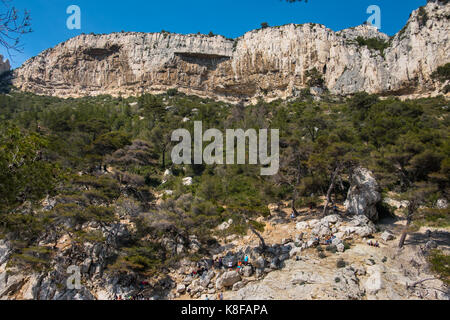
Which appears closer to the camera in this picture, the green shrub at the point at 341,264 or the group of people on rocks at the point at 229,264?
the green shrub at the point at 341,264

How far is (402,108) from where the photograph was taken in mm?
25078

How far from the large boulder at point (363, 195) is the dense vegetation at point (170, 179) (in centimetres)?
66

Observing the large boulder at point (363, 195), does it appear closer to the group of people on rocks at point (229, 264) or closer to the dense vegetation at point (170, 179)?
the dense vegetation at point (170, 179)

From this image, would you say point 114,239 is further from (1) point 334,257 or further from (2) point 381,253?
(2) point 381,253

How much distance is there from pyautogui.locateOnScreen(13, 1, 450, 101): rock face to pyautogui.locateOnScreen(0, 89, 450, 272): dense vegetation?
22.9 metres

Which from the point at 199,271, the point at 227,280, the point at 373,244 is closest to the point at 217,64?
the point at 199,271

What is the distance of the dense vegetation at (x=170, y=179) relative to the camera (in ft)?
32.2

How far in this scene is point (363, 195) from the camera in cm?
1389

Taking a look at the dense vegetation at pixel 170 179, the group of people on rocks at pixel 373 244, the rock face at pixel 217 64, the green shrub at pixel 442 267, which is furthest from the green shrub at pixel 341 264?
the rock face at pixel 217 64

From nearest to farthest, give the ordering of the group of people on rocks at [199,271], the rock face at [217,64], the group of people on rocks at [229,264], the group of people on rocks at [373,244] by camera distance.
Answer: the group of people on rocks at [373,244], the group of people on rocks at [229,264], the group of people on rocks at [199,271], the rock face at [217,64]

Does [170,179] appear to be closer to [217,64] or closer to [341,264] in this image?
[341,264]

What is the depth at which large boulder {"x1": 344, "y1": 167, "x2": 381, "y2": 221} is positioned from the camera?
13734 millimetres

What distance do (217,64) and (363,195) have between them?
4892 centimetres
